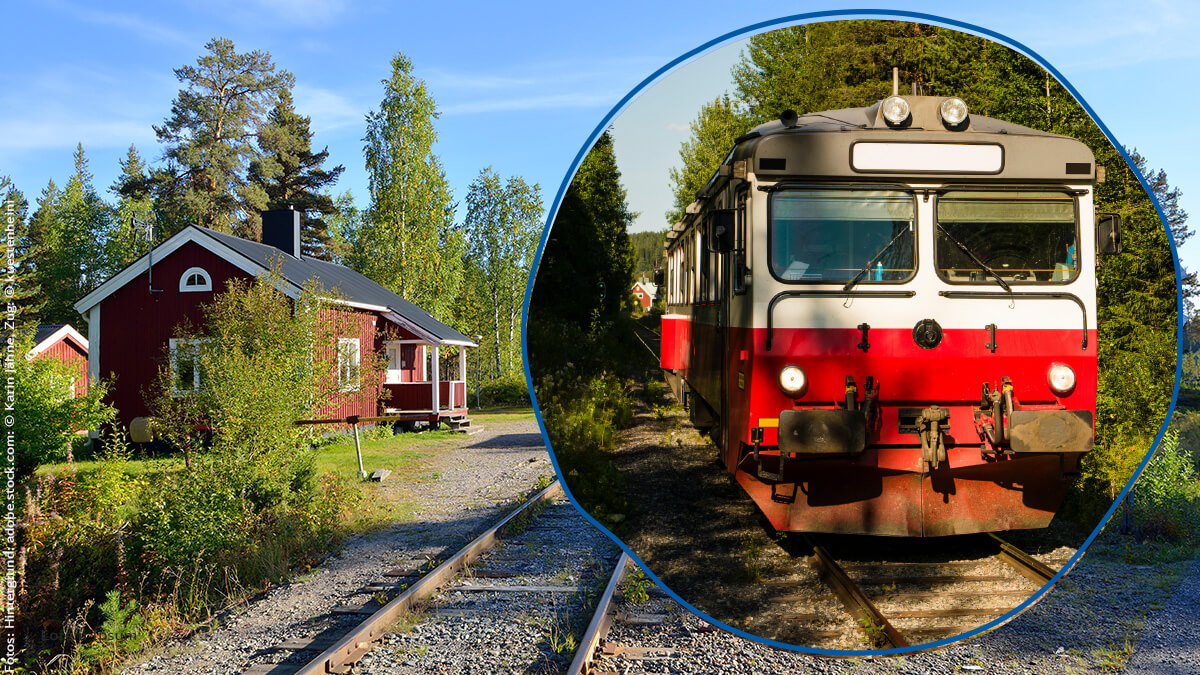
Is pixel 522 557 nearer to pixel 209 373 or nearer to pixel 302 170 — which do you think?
pixel 209 373

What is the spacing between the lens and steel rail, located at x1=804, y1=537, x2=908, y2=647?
255cm

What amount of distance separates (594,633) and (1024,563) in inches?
112

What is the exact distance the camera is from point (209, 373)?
33.6 ft

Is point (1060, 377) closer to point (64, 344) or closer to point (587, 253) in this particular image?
point (587, 253)

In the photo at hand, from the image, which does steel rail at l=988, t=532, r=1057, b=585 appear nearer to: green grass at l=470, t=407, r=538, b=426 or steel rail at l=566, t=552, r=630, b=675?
steel rail at l=566, t=552, r=630, b=675

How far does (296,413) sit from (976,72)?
1021 cm

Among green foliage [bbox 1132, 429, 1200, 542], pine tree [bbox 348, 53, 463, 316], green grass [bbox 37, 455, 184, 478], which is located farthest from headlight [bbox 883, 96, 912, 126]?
pine tree [bbox 348, 53, 463, 316]

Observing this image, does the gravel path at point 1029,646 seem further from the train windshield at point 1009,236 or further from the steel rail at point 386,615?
the steel rail at point 386,615

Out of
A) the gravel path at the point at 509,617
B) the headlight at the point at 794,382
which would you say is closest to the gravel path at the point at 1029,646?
the gravel path at the point at 509,617

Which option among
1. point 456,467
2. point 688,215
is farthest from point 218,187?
point 688,215

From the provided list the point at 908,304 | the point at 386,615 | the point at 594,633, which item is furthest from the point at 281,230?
the point at 908,304

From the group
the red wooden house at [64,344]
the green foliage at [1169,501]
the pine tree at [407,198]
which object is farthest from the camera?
the pine tree at [407,198]

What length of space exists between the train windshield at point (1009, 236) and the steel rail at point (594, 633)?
307cm

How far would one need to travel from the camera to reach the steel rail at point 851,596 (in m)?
2.55
